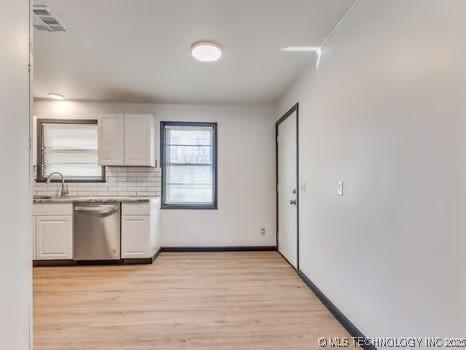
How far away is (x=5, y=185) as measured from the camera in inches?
44.0

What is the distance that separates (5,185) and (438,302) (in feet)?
Result: 6.43

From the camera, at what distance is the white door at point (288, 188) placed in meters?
3.71

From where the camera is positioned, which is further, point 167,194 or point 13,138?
point 167,194

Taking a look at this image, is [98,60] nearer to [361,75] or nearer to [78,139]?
[78,139]

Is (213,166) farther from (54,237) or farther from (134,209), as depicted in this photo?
(54,237)

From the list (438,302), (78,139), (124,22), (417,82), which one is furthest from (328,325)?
(78,139)

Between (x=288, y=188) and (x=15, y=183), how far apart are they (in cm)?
335

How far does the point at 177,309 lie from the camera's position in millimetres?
2551

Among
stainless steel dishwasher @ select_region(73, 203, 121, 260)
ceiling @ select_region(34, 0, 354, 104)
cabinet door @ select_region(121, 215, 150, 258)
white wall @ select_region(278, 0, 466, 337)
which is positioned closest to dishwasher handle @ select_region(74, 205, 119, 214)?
stainless steel dishwasher @ select_region(73, 203, 121, 260)

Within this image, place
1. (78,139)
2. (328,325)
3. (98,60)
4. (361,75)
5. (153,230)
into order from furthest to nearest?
(78,139), (153,230), (98,60), (328,325), (361,75)

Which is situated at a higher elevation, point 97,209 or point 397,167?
point 397,167

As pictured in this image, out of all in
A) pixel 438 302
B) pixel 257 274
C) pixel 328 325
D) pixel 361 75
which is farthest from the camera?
pixel 257 274

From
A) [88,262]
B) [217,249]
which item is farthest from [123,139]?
[217,249]

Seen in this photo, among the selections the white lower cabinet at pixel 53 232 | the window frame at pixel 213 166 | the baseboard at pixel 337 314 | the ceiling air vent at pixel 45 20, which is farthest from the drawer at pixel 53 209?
the baseboard at pixel 337 314
